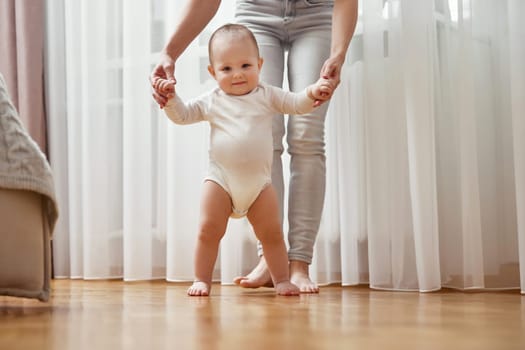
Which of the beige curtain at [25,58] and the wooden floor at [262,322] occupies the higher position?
the beige curtain at [25,58]

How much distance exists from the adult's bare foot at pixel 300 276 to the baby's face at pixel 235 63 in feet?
1.51

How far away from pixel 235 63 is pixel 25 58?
3.71ft

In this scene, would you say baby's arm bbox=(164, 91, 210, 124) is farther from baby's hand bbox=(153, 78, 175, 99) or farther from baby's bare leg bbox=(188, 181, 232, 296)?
baby's bare leg bbox=(188, 181, 232, 296)

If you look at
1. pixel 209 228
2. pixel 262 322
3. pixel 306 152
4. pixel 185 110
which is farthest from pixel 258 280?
pixel 262 322

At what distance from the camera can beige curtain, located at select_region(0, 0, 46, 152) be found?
2625 mm

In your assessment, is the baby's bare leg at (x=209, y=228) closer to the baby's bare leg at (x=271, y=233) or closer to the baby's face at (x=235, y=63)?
the baby's bare leg at (x=271, y=233)

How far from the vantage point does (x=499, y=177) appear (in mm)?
2035

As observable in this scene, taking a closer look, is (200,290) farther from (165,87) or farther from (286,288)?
(165,87)

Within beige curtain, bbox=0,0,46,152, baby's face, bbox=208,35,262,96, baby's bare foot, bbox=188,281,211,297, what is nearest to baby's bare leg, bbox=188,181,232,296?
baby's bare foot, bbox=188,281,211,297

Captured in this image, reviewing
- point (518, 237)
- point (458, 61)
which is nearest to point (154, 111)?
point (458, 61)

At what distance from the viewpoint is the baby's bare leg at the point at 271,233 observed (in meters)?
1.79

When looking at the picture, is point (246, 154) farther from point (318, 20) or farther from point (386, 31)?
point (386, 31)

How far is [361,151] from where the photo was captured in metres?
2.20

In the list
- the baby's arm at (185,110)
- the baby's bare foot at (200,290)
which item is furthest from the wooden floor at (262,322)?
the baby's arm at (185,110)
